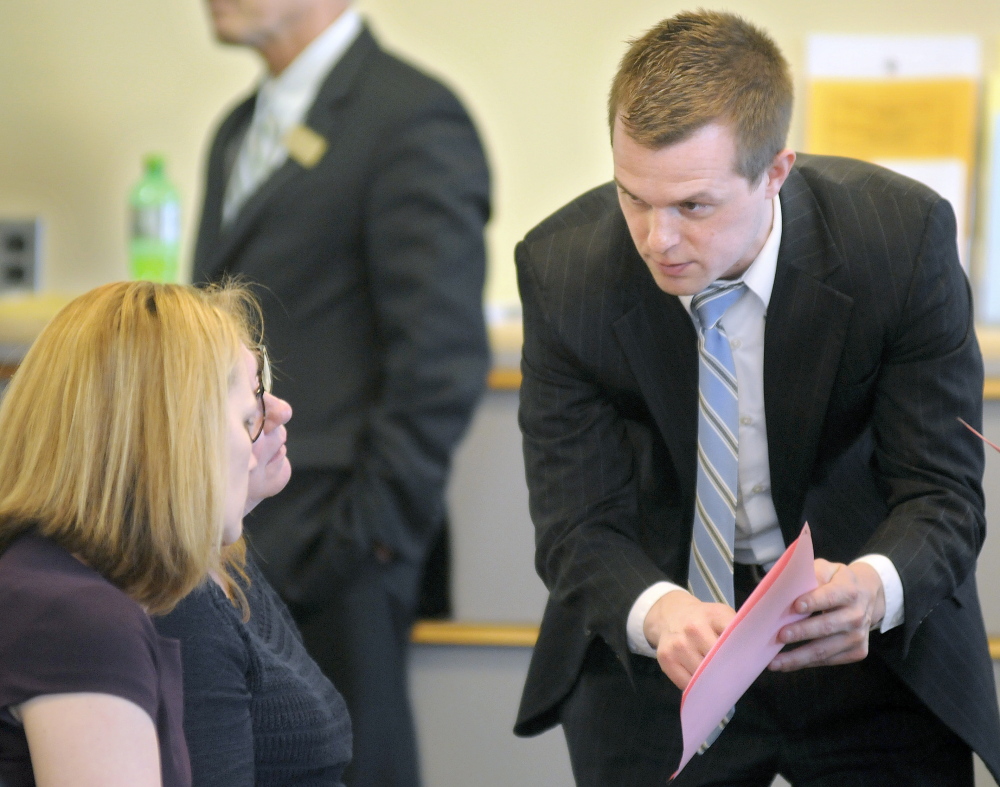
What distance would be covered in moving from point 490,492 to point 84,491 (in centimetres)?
132

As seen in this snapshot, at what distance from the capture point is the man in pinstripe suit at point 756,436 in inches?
47.8

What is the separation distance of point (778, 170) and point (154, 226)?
1738 mm

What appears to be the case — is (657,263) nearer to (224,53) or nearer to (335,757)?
(335,757)

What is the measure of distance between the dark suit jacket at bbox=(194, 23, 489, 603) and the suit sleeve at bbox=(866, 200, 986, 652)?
0.81 meters

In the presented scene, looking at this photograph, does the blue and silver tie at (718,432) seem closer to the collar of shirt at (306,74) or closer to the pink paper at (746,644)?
the pink paper at (746,644)

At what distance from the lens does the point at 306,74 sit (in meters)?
2.15

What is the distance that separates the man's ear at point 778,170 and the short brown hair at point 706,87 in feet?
0.03

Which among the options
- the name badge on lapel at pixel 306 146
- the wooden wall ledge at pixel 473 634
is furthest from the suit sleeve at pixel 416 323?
the wooden wall ledge at pixel 473 634

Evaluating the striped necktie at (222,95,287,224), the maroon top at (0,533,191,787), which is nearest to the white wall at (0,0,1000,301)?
the striped necktie at (222,95,287,224)

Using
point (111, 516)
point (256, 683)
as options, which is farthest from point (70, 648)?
point (256, 683)

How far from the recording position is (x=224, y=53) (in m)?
2.70

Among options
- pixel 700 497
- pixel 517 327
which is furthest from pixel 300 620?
pixel 700 497

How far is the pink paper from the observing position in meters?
1.05

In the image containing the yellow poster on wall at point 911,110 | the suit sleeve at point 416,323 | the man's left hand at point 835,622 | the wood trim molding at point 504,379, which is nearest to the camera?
the man's left hand at point 835,622
